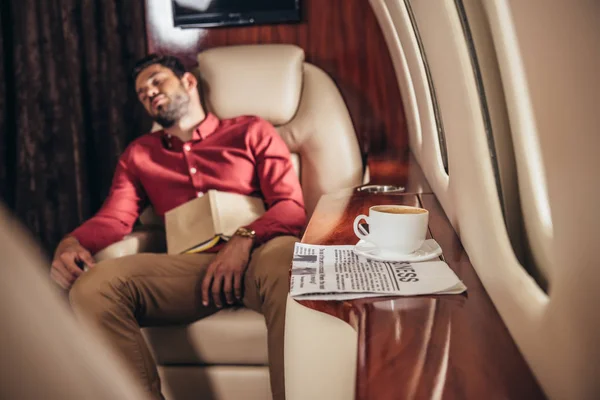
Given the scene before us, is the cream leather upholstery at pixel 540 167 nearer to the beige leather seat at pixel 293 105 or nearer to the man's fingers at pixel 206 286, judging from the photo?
the man's fingers at pixel 206 286

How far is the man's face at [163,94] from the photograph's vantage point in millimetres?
1875

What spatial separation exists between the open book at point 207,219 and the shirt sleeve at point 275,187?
90 mm

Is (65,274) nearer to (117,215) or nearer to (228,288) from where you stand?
(117,215)

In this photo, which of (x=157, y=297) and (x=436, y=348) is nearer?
(x=436, y=348)

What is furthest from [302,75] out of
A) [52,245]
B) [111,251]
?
[52,245]

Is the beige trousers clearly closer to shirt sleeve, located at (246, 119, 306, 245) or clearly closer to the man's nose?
shirt sleeve, located at (246, 119, 306, 245)

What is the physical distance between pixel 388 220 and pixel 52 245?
208 centimetres

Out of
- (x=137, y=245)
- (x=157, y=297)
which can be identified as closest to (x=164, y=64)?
→ (x=137, y=245)

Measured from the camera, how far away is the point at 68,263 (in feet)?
4.95

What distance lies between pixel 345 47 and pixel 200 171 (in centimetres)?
90

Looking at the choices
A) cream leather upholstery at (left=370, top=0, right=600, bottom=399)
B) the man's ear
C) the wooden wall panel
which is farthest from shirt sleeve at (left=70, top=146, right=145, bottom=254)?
cream leather upholstery at (left=370, top=0, right=600, bottom=399)

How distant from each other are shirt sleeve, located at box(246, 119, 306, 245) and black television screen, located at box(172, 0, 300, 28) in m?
0.63

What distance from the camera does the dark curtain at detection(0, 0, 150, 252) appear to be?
89.6 inches

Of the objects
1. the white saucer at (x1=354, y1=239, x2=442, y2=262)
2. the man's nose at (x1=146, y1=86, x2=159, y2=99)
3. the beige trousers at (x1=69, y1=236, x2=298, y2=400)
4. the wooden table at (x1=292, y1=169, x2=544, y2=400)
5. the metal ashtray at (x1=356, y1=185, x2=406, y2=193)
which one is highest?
the man's nose at (x1=146, y1=86, x2=159, y2=99)
